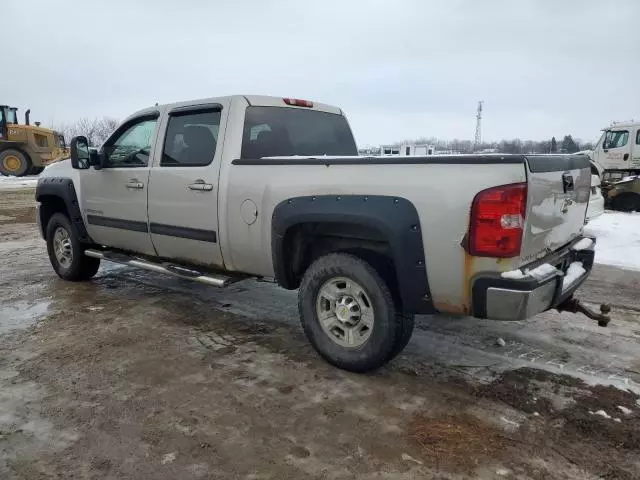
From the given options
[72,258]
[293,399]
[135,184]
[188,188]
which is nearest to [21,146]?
[72,258]

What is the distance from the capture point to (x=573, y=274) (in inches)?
137

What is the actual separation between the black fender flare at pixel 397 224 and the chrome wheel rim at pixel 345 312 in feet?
1.04

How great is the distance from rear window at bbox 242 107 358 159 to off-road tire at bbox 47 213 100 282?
2.85 metres

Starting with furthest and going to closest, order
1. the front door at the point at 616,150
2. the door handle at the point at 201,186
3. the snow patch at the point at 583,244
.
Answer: the front door at the point at 616,150 < the door handle at the point at 201,186 < the snow patch at the point at 583,244

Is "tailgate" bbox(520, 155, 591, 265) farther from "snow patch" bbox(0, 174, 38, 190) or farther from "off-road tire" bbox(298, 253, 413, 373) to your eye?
"snow patch" bbox(0, 174, 38, 190)

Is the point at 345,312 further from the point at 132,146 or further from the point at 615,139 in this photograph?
the point at 615,139

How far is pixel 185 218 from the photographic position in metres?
4.45

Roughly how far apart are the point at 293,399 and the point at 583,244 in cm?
244

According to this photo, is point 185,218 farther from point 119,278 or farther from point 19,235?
point 19,235

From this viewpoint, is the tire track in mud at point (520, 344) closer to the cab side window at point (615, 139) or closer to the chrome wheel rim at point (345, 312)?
the chrome wheel rim at point (345, 312)

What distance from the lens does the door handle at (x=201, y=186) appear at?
13.7ft

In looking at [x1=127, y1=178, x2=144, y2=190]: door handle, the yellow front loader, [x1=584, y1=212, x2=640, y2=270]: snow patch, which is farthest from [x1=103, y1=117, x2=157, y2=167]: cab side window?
the yellow front loader

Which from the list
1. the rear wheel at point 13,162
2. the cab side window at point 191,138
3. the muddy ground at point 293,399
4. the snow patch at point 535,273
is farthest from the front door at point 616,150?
the rear wheel at point 13,162

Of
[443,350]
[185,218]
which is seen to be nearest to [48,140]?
[185,218]
